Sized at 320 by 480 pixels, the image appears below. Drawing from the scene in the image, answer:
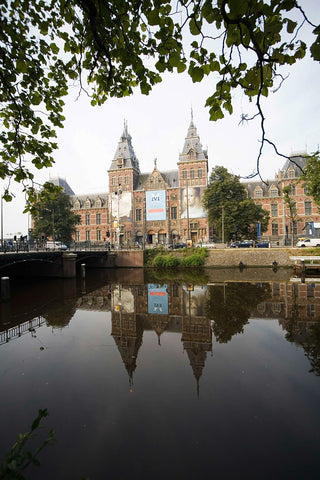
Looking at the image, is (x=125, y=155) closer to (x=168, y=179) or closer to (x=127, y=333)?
(x=168, y=179)

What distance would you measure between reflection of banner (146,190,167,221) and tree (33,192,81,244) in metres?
15.2

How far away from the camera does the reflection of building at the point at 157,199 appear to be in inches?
1694

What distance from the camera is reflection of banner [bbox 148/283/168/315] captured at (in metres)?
10.1

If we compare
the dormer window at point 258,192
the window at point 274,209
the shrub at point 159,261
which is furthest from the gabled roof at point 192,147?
the shrub at point 159,261

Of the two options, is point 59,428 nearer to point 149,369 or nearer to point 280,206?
point 149,369

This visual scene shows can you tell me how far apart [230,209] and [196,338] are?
91.1 ft

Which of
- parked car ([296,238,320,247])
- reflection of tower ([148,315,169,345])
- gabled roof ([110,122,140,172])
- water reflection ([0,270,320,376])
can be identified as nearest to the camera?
water reflection ([0,270,320,376])

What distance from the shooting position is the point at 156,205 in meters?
45.1

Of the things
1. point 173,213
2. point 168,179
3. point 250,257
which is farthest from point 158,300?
point 168,179

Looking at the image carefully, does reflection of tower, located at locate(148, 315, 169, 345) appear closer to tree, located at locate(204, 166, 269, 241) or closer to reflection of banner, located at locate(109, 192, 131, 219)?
tree, located at locate(204, 166, 269, 241)

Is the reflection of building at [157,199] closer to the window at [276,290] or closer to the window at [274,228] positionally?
the window at [274,228]

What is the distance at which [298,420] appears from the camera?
3.60 m

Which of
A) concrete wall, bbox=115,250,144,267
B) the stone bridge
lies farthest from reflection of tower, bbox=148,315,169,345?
concrete wall, bbox=115,250,144,267

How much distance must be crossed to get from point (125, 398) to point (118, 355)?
1.89m
